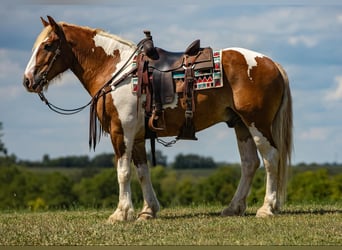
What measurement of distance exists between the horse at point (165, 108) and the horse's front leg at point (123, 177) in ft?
0.04

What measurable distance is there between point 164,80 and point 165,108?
386 millimetres

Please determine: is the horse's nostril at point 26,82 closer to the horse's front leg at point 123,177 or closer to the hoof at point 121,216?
the horse's front leg at point 123,177

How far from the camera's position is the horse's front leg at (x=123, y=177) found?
9.07 meters

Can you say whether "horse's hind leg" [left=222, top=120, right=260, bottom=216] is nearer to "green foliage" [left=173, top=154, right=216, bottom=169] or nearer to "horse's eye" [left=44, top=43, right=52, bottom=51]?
"horse's eye" [left=44, top=43, right=52, bottom=51]

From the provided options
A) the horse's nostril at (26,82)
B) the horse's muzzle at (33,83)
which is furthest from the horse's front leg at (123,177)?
the horse's nostril at (26,82)

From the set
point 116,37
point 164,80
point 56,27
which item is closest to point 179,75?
point 164,80

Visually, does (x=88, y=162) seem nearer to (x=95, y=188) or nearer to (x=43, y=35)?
(x=95, y=188)

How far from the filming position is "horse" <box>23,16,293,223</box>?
913cm

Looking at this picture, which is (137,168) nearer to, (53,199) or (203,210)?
(203,210)

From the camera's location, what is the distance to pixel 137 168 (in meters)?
9.62

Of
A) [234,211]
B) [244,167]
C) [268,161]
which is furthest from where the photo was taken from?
[244,167]

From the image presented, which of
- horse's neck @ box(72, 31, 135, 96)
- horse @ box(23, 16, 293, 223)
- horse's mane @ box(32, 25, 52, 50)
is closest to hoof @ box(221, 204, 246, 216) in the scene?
horse @ box(23, 16, 293, 223)

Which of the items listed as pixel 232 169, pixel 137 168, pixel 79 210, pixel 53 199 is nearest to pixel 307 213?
pixel 137 168

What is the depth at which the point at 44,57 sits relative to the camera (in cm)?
948
